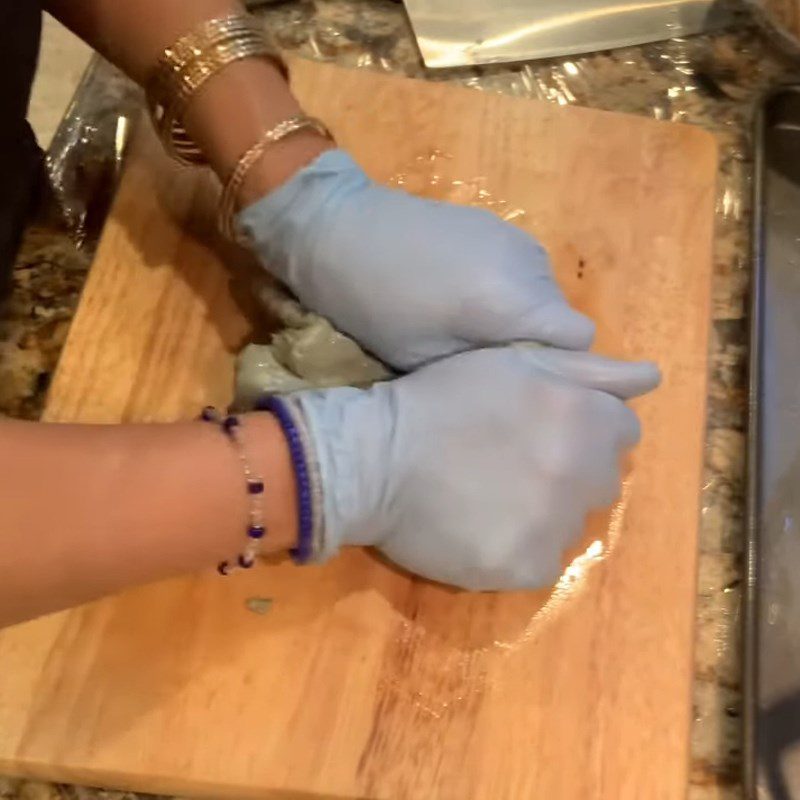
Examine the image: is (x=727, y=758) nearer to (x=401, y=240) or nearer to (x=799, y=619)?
(x=799, y=619)

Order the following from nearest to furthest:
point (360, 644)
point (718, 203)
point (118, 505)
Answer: point (118, 505) → point (360, 644) → point (718, 203)

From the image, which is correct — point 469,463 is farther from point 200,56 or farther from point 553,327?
point 200,56

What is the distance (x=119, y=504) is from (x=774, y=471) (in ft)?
1.34

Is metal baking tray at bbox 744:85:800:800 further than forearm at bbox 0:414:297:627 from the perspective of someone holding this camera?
Yes

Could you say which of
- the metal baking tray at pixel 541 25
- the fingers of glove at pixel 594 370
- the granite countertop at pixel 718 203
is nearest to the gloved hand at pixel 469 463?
the fingers of glove at pixel 594 370

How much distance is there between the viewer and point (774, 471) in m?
0.66

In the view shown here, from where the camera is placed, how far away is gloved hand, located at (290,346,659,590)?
0.56 meters

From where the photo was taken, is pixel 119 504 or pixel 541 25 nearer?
pixel 119 504

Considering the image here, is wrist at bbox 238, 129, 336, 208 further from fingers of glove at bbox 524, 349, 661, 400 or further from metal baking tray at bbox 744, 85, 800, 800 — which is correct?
metal baking tray at bbox 744, 85, 800, 800

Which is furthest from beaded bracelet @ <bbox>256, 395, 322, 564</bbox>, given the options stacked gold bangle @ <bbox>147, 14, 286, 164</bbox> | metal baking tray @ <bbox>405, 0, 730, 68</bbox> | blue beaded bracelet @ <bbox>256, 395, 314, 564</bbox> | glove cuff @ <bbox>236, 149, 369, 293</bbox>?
metal baking tray @ <bbox>405, 0, 730, 68</bbox>

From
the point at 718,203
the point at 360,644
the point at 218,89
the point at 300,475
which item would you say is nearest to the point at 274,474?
the point at 300,475

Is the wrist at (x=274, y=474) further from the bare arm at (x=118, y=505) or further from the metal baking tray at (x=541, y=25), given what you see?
the metal baking tray at (x=541, y=25)

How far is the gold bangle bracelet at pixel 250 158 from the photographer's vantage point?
0.64m

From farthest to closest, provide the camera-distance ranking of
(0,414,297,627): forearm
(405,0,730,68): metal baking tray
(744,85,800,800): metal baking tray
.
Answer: (405,0,730,68): metal baking tray < (744,85,800,800): metal baking tray < (0,414,297,627): forearm
